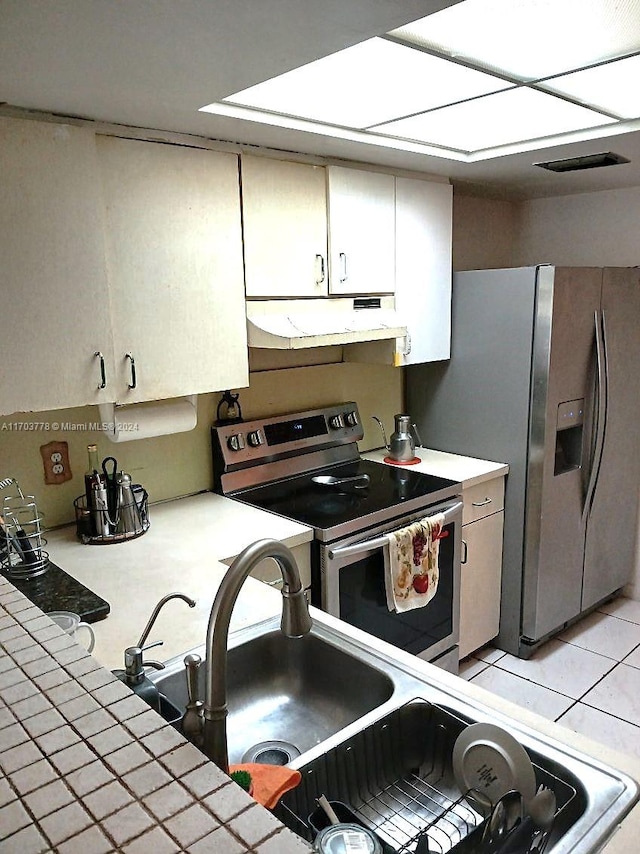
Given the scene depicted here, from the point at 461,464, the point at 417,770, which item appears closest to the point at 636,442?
the point at 461,464

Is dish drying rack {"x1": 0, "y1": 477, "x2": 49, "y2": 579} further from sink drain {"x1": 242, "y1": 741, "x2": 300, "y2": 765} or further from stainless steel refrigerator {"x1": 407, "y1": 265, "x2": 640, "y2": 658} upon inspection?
stainless steel refrigerator {"x1": 407, "y1": 265, "x2": 640, "y2": 658}

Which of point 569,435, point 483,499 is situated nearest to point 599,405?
point 569,435

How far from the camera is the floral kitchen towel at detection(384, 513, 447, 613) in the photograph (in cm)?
235

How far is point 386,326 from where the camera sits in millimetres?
2604

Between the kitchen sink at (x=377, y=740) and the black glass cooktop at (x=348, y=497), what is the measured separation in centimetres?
65

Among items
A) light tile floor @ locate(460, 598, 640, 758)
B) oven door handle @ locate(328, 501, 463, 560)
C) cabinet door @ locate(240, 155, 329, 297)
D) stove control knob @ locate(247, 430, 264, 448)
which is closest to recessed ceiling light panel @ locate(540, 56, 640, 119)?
cabinet door @ locate(240, 155, 329, 297)

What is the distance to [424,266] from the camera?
2838 mm

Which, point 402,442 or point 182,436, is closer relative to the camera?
point 182,436

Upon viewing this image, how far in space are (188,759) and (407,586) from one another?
73.1 inches

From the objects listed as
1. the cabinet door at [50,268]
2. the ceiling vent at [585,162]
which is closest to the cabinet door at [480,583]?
the ceiling vent at [585,162]

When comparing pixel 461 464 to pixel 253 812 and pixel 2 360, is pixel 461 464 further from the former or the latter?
pixel 253 812

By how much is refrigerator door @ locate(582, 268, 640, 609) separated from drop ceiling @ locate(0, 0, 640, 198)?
0.78 metres

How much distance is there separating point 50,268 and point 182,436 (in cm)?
90

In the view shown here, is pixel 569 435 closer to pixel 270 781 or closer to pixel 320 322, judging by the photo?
pixel 320 322
